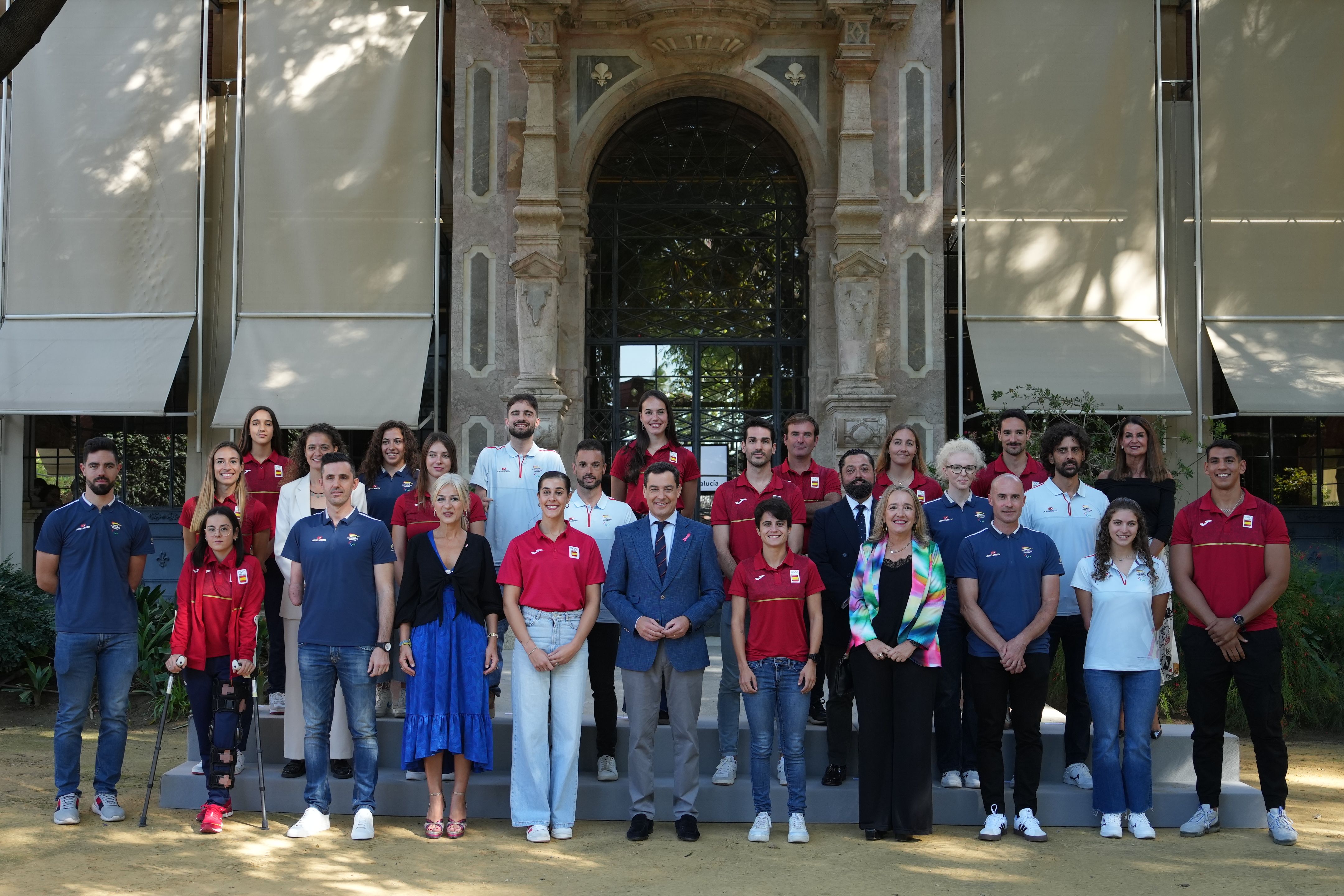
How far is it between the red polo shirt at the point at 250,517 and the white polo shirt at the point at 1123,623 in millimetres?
4623

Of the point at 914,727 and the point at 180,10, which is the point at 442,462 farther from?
the point at 180,10

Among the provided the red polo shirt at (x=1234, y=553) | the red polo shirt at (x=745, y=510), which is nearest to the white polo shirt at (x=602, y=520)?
the red polo shirt at (x=745, y=510)

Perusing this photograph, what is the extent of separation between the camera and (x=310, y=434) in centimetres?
694

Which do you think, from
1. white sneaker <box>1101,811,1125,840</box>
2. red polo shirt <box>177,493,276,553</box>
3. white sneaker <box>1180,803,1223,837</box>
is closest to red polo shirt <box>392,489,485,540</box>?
red polo shirt <box>177,493,276,553</box>

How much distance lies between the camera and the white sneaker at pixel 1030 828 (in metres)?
6.23

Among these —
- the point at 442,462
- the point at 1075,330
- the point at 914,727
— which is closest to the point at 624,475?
the point at 442,462

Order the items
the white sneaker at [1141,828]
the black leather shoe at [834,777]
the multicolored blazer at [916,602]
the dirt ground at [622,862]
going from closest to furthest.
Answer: the dirt ground at [622,862] → the multicolored blazer at [916,602] → the white sneaker at [1141,828] → the black leather shoe at [834,777]

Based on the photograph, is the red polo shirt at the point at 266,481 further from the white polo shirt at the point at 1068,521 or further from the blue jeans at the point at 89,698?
the white polo shirt at the point at 1068,521

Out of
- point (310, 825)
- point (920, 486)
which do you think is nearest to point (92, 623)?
point (310, 825)

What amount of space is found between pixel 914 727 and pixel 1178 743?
6.38 ft

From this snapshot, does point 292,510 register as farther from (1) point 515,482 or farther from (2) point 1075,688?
(2) point 1075,688

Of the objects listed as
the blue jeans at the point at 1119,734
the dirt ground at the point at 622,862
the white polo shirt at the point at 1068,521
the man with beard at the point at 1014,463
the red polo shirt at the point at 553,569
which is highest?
the man with beard at the point at 1014,463

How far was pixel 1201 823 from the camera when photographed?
6.45 metres

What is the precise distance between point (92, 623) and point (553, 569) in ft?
8.46
